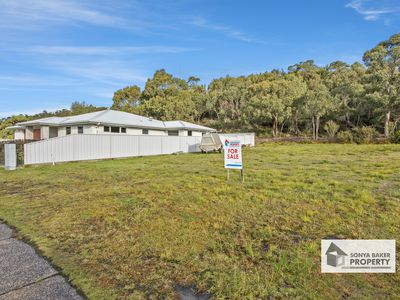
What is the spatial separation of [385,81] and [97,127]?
95.8ft

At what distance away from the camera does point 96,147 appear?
13.6 metres

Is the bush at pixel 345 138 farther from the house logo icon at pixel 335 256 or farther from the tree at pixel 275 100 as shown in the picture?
the house logo icon at pixel 335 256

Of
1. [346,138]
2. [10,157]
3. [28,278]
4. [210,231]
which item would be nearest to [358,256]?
[210,231]

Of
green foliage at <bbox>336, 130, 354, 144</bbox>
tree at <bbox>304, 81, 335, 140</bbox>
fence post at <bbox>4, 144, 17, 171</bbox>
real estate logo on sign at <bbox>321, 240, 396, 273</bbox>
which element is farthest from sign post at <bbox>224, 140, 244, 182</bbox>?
tree at <bbox>304, 81, 335, 140</bbox>

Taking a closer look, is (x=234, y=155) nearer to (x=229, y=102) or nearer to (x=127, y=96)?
(x=229, y=102)

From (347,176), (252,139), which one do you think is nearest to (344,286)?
(347,176)

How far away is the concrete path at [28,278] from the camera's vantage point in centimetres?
206

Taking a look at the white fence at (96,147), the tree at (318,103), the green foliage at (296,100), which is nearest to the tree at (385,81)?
the green foliage at (296,100)

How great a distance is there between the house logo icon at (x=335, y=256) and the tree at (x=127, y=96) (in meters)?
45.6

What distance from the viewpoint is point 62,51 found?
15078mm

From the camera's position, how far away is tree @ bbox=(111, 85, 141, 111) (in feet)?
147

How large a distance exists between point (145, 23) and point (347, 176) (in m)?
12.9

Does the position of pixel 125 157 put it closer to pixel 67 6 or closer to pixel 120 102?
pixel 67 6

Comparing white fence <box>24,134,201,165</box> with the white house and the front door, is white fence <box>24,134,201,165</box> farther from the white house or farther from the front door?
the front door
